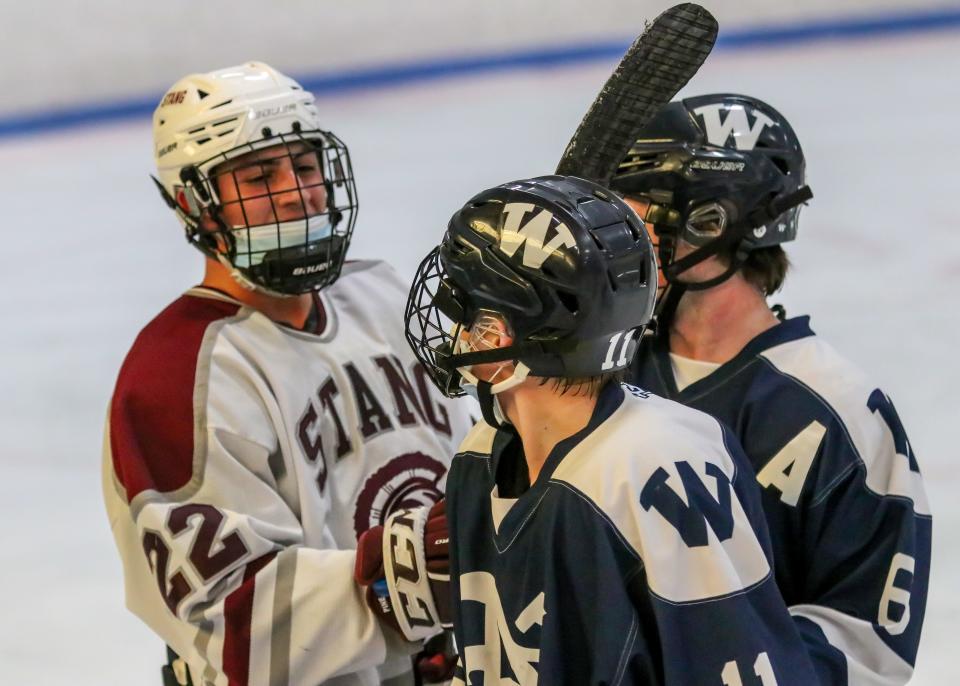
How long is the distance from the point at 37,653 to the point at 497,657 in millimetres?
1641

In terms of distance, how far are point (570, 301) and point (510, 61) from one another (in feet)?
21.3

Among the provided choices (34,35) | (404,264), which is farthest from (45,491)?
(34,35)

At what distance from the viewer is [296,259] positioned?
1.97 meters

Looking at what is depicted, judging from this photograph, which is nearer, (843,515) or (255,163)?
(843,515)

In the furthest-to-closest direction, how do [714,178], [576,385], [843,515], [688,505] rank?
1. [714,178]
2. [843,515]
3. [576,385]
4. [688,505]

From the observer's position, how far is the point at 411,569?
1.71 m

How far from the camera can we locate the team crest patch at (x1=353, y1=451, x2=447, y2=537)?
201cm

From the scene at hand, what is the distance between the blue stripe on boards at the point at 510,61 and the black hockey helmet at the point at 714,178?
5436mm

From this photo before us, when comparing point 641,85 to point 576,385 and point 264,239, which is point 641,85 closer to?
point 576,385

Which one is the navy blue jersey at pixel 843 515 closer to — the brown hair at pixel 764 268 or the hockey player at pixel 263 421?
the brown hair at pixel 764 268

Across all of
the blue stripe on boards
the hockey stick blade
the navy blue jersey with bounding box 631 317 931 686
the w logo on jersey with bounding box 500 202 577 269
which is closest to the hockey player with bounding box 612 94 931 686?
the navy blue jersey with bounding box 631 317 931 686

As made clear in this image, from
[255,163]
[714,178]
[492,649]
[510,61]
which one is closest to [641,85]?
[714,178]

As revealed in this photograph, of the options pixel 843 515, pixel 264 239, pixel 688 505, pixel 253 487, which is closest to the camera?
pixel 688 505

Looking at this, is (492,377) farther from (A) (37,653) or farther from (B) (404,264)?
(B) (404,264)
